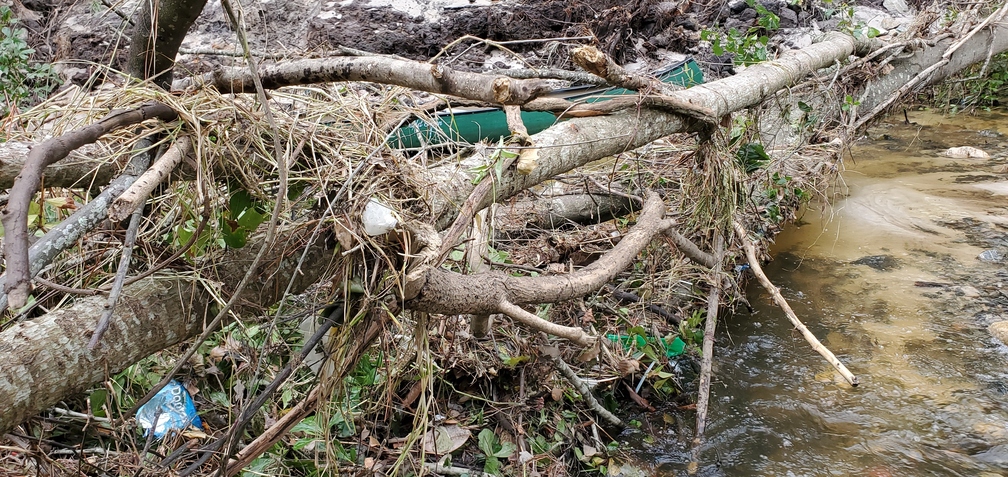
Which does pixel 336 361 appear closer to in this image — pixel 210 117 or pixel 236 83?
pixel 210 117

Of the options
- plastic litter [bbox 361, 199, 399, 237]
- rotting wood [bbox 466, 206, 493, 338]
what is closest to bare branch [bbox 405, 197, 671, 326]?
plastic litter [bbox 361, 199, 399, 237]

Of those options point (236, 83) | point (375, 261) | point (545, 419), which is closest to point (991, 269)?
point (545, 419)

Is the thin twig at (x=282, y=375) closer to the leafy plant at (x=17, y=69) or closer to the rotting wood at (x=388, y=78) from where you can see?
the rotting wood at (x=388, y=78)

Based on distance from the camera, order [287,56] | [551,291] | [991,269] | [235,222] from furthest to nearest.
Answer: [991,269], [287,56], [551,291], [235,222]

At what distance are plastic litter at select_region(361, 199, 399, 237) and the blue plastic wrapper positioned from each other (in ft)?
4.18

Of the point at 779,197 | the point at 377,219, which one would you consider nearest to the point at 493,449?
the point at 377,219

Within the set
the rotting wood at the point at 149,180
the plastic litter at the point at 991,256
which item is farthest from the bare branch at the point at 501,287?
the plastic litter at the point at 991,256

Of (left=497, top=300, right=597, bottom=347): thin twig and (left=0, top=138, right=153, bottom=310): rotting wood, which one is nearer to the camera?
(left=0, top=138, right=153, bottom=310): rotting wood

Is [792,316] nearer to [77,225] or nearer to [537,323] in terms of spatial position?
[537,323]

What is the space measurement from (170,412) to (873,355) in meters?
3.34

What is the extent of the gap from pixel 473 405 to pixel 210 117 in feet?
5.63

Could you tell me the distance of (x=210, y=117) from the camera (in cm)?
157

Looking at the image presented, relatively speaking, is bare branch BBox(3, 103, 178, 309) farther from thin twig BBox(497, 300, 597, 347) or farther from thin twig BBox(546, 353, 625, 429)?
thin twig BBox(546, 353, 625, 429)

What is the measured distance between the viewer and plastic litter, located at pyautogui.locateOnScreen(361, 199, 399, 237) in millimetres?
1521
